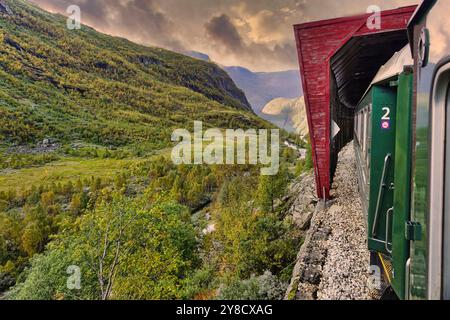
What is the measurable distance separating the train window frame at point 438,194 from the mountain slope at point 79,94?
10385cm

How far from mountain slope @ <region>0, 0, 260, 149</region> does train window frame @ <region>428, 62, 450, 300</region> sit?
104 m

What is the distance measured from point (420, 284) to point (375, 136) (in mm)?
2099

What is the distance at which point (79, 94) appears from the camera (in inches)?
5246

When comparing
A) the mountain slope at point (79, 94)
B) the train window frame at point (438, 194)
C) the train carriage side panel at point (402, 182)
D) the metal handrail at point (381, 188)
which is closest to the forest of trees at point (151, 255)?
the metal handrail at point (381, 188)

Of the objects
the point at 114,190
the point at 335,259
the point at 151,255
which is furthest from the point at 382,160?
the point at 114,190

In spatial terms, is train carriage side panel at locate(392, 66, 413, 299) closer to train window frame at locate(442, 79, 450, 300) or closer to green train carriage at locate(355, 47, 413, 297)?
green train carriage at locate(355, 47, 413, 297)

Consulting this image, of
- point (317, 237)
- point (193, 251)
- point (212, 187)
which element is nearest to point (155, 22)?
point (212, 187)

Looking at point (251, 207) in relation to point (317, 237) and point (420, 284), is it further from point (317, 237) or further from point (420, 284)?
point (420, 284)

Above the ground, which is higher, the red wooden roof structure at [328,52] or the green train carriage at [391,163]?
the red wooden roof structure at [328,52]

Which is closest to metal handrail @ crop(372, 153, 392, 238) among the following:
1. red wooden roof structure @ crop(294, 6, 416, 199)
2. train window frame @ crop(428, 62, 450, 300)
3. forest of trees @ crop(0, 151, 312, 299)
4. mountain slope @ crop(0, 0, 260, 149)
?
train window frame @ crop(428, 62, 450, 300)

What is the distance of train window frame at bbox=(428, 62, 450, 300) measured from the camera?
6.57ft

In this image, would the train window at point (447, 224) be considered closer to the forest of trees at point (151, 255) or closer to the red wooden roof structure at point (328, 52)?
the forest of trees at point (151, 255)

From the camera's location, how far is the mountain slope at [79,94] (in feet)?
332

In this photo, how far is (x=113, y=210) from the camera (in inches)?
461
